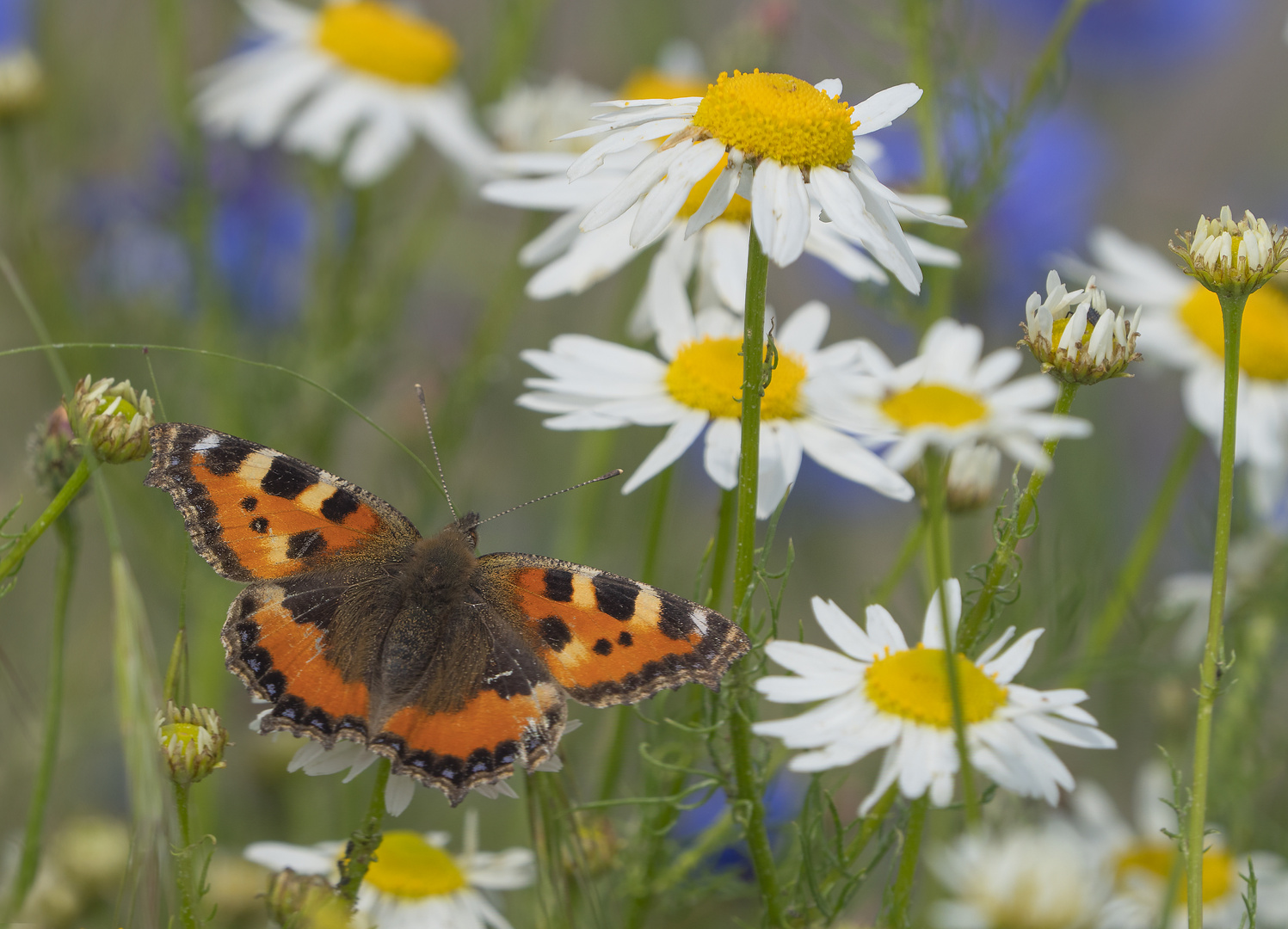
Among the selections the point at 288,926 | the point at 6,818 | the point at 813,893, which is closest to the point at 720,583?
the point at 813,893

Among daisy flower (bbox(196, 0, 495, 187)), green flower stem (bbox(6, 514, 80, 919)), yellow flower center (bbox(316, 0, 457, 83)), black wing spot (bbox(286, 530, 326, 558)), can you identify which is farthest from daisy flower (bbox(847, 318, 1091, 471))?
yellow flower center (bbox(316, 0, 457, 83))

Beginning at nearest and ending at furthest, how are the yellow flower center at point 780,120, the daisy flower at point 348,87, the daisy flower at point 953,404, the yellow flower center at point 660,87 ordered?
the daisy flower at point 953,404 → the yellow flower center at point 780,120 → the yellow flower center at point 660,87 → the daisy flower at point 348,87

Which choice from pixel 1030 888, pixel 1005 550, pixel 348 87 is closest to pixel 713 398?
pixel 1005 550

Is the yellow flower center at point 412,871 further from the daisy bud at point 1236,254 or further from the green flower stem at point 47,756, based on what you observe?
the daisy bud at point 1236,254

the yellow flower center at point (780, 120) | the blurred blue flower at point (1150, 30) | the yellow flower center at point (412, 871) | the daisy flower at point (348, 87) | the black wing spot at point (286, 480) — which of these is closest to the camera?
the yellow flower center at point (780, 120)

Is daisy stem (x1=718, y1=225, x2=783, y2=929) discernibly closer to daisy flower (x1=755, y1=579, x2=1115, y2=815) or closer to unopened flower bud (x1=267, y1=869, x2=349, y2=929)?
daisy flower (x1=755, y1=579, x2=1115, y2=815)

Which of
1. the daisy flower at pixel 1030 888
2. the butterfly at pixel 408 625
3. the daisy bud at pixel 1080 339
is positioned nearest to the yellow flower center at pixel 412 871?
the butterfly at pixel 408 625
